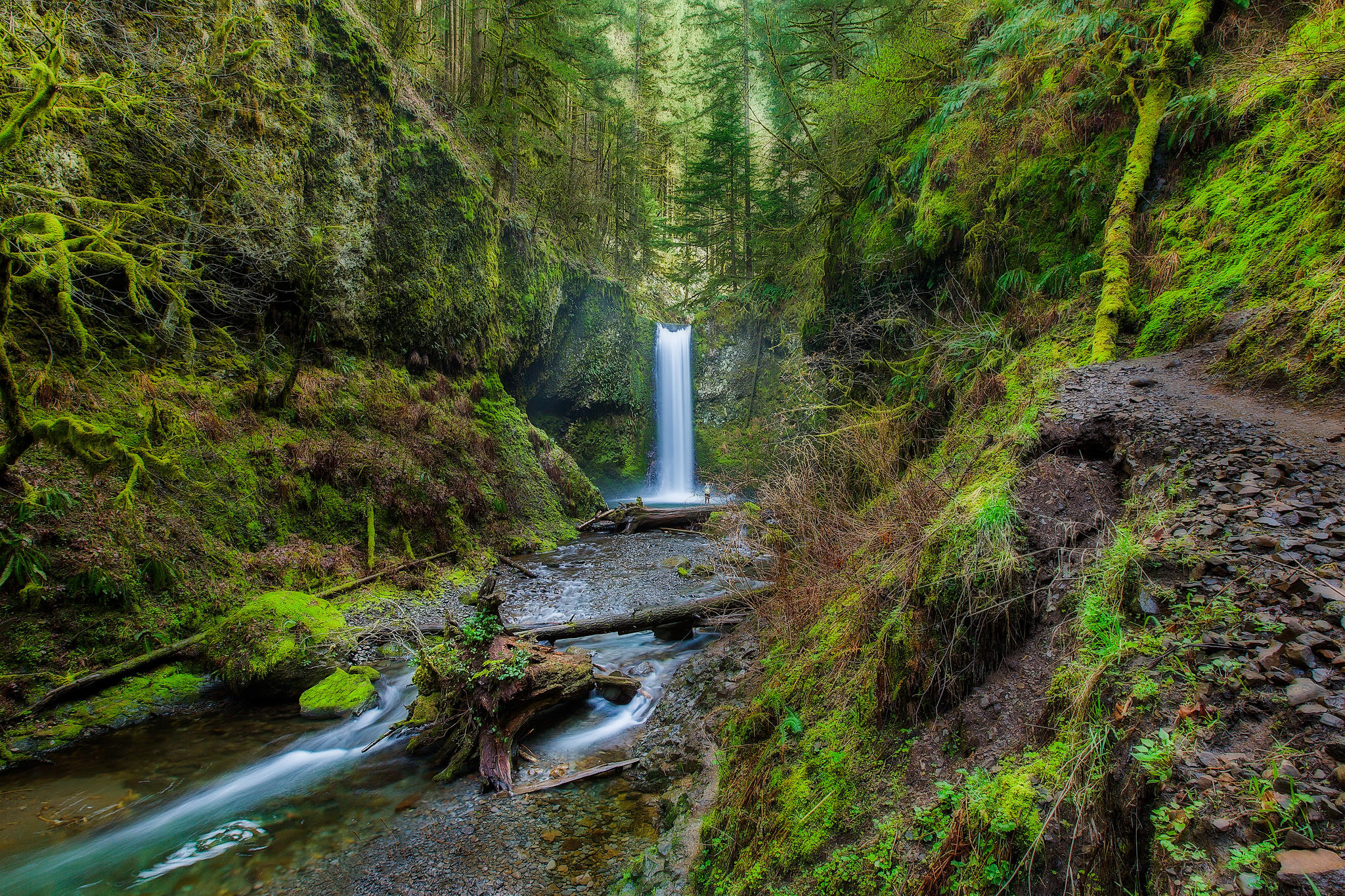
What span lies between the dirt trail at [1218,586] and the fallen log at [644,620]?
3.67m

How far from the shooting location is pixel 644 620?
20.7 feet

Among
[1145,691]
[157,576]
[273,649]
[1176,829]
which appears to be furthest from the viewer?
[157,576]

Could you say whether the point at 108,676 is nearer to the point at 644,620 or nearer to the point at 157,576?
the point at 157,576

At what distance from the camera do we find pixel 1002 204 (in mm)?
5965

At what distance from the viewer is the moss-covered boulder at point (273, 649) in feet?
17.3

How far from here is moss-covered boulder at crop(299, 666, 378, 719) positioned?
5.14 meters

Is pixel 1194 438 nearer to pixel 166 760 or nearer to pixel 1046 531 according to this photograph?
pixel 1046 531

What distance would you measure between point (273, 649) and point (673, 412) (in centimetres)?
1823

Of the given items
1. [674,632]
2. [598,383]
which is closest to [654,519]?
[674,632]

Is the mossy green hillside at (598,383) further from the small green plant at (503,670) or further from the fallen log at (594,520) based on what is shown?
the small green plant at (503,670)

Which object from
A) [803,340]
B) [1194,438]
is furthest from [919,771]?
[803,340]

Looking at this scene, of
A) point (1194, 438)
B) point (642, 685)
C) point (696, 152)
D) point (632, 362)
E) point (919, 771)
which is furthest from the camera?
point (696, 152)

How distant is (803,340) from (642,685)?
7426 mm

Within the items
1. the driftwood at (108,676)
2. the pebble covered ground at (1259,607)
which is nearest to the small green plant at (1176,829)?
the pebble covered ground at (1259,607)
